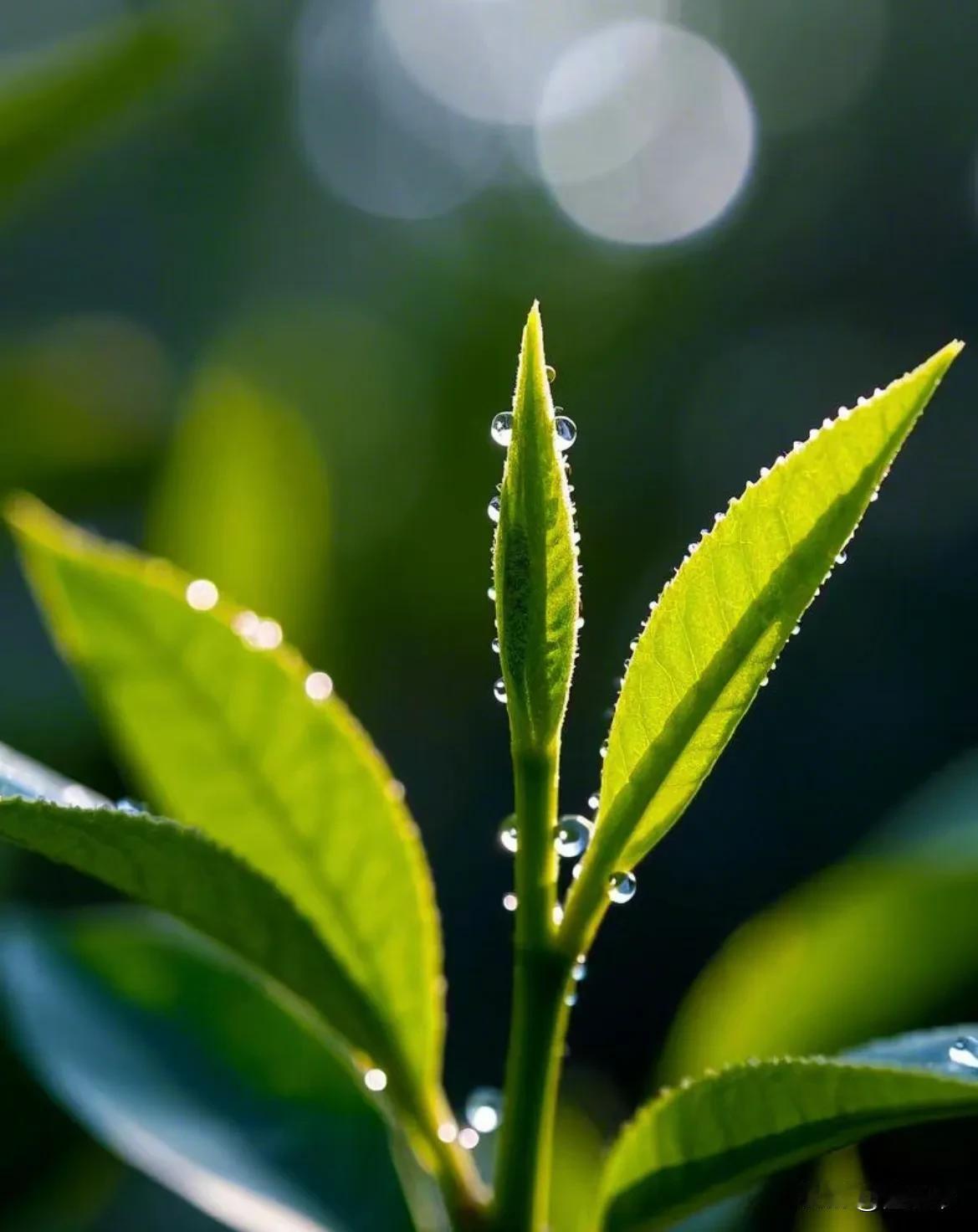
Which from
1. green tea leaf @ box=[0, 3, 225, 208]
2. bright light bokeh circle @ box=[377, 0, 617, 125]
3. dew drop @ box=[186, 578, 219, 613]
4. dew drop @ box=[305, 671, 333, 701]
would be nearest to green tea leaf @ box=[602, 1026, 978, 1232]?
dew drop @ box=[305, 671, 333, 701]

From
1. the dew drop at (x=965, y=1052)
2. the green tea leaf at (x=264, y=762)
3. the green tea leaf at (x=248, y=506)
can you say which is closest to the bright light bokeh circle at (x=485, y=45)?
the green tea leaf at (x=248, y=506)

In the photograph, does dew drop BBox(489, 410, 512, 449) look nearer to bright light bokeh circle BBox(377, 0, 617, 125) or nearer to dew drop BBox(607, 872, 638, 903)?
dew drop BBox(607, 872, 638, 903)

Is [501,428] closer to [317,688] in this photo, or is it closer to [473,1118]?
[317,688]

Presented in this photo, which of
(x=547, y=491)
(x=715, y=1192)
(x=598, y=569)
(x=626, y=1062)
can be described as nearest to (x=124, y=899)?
Answer: (x=626, y=1062)

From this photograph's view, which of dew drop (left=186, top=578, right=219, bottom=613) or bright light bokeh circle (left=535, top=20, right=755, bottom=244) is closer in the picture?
dew drop (left=186, top=578, right=219, bottom=613)

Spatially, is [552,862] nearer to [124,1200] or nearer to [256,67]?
[124,1200]

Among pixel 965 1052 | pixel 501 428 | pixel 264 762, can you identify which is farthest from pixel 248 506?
pixel 965 1052

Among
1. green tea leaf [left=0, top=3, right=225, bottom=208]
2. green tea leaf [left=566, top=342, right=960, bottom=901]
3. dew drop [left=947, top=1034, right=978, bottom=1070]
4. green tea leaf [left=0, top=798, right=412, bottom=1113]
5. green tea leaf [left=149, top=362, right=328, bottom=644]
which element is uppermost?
green tea leaf [left=0, top=3, right=225, bottom=208]

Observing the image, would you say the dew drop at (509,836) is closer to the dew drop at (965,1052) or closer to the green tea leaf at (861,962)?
the dew drop at (965,1052)
